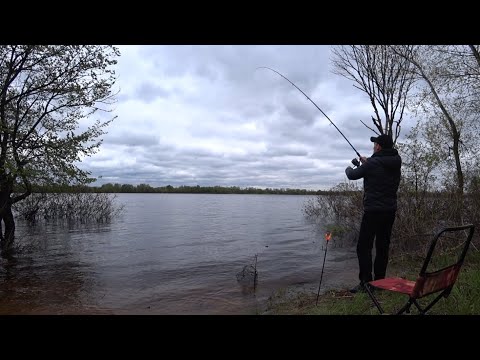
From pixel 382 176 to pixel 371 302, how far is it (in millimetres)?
1938

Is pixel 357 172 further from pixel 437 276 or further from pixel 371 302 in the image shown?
pixel 437 276

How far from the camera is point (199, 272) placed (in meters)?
10.1

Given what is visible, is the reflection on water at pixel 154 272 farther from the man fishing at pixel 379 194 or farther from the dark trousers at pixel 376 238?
the man fishing at pixel 379 194

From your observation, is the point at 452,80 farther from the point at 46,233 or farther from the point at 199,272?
the point at 46,233

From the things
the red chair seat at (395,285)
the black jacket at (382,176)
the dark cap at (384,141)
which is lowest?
the red chair seat at (395,285)

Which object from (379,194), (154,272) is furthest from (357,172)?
(154,272)

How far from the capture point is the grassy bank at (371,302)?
4.27m

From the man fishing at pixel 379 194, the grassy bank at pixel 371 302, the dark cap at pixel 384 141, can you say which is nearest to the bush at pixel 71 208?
the grassy bank at pixel 371 302

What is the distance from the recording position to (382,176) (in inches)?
201

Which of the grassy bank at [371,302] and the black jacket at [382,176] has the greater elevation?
the black jacket at [382,176]

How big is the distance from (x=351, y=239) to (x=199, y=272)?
7.82 meters

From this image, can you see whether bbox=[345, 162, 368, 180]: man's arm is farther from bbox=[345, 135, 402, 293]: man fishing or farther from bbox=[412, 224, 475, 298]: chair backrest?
bbox=[412, 224, 475, 298]: chair backrest
